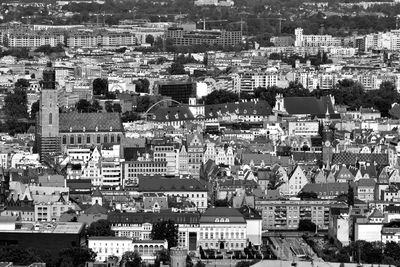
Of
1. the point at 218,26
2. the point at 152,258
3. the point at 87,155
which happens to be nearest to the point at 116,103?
the point at 87,155

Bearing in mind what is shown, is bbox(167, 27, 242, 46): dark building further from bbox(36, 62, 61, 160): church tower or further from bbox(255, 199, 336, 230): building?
bbox(255, 199, 336, 230): building

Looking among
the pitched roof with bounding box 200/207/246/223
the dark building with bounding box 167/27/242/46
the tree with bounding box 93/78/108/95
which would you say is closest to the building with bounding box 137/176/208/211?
the pitched roof with bounding box 200/207/246/223

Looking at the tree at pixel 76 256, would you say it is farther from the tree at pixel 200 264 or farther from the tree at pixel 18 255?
the tree at pixel 200 264

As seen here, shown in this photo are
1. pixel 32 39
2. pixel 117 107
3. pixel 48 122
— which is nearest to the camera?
pixel 48 122

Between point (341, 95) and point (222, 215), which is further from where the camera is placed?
point (341, 95)

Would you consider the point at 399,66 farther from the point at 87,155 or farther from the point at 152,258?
the point at 152,258

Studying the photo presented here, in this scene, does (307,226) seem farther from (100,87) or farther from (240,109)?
(100,87)

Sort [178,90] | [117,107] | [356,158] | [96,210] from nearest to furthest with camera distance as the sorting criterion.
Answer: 1. [96,210]
2. [356,158]
3. [117,107]
4. [178,90]

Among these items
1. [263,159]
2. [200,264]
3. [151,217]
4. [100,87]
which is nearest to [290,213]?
[151,217]
